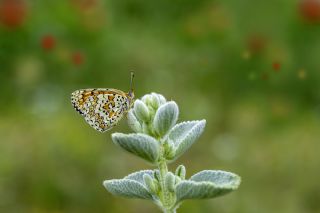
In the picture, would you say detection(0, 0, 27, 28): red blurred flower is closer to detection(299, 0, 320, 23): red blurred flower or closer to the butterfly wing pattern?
detection(299, 0, 320, 23): red blurred flower

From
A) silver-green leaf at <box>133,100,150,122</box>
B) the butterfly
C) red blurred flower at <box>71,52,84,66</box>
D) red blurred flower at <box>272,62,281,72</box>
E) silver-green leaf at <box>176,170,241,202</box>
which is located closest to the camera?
silver-green leaf at <box>176,170,241,202</box>

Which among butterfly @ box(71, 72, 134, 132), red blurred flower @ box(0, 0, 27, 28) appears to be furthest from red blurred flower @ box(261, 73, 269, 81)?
butterfly @ box(71, 72, 134, 132)

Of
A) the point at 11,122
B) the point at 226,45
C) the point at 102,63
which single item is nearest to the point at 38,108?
the point at 11,122

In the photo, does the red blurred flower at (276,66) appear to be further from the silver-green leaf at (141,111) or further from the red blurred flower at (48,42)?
the silver-green leaf at (141,111)

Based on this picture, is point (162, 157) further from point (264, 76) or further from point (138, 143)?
point (264, 76)

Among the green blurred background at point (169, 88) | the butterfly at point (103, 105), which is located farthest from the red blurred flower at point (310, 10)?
the butterfly at point (103, 105)

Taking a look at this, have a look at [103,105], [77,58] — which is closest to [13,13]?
[77,58]
